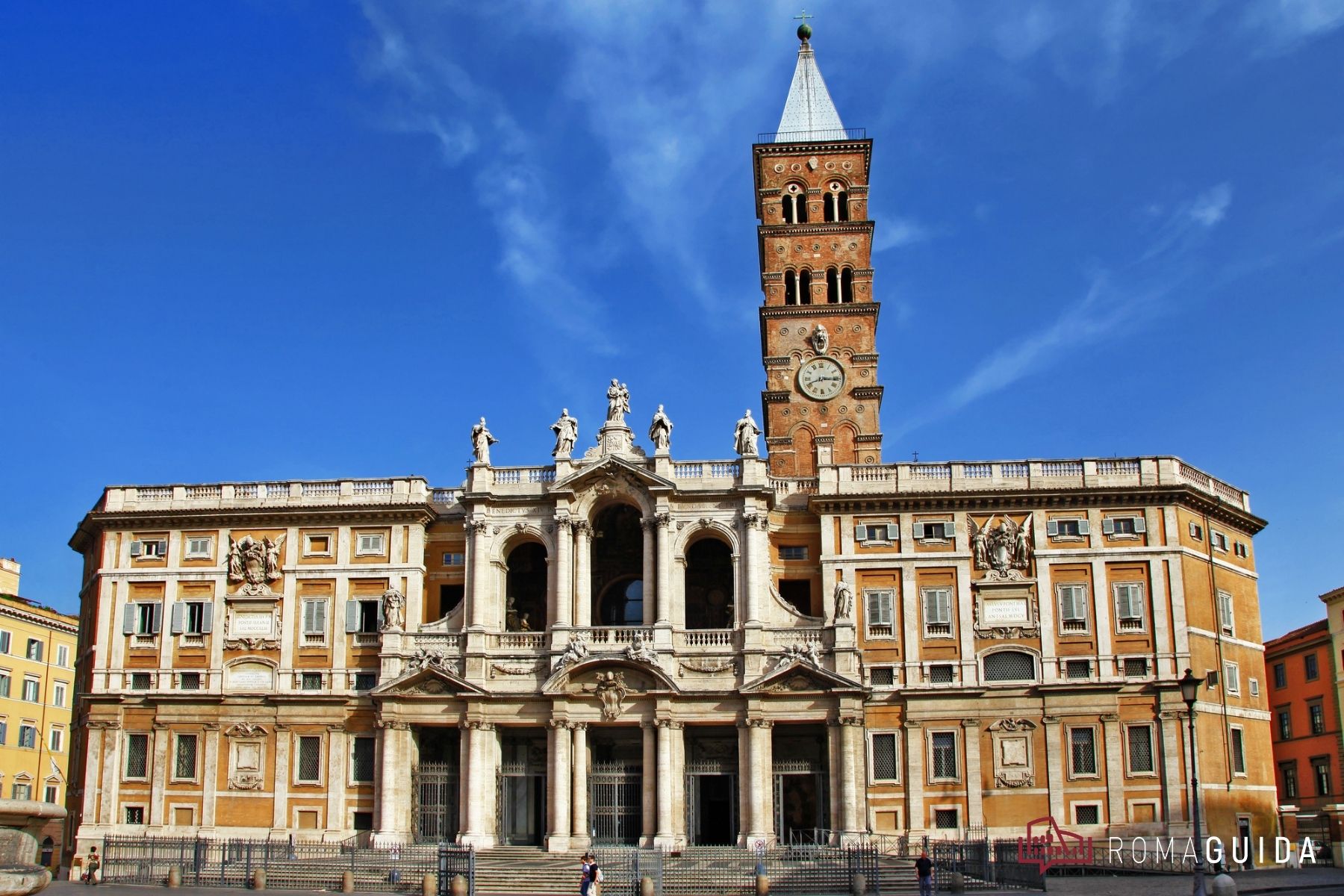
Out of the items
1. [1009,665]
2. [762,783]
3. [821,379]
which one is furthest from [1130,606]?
[821,379]

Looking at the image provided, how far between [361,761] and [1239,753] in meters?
34.6

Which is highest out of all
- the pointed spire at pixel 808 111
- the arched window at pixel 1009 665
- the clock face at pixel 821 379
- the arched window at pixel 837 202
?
the pointed spire at pixel 808 111

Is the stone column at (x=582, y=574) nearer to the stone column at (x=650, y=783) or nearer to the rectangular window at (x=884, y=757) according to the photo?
the stone column at (x=650, y=783)

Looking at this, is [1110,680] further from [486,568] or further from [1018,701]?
[486,568]

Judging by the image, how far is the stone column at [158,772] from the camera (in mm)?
55938

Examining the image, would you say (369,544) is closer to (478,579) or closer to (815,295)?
(478,579)

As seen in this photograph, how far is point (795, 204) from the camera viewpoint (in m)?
73.1

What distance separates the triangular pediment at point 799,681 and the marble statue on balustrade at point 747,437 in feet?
29.1

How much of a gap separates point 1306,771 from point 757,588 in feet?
116

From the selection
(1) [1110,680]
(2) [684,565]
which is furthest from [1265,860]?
(2) [684,565]

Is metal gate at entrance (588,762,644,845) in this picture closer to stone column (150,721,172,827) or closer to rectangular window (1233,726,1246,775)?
stone column (150,721,172,827)

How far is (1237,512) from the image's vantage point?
59344 millimetres

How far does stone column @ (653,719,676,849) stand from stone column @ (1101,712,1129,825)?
54.2ft

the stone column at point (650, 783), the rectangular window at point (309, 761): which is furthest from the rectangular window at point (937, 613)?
the rectangular window at point (309, 761)
